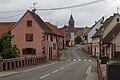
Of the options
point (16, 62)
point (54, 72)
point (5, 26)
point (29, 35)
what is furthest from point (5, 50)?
point (5, 26)

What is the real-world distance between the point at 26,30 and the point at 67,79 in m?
46.0

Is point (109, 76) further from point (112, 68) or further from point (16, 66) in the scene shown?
point (16, 66)

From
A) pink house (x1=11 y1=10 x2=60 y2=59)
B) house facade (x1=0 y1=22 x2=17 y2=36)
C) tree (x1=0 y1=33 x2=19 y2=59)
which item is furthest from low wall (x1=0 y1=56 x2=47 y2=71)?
house facade (x1=0 y1=22 x2=17 y2=36)

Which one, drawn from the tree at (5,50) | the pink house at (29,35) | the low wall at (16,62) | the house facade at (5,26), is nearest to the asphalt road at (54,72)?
the low wall at (16,62)

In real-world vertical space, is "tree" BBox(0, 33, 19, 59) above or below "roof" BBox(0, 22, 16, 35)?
below

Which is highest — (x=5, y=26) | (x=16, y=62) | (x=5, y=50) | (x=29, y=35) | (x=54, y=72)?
(x=5, y=26)

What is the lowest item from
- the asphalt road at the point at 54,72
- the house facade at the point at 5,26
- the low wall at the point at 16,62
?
the asphalt road at the point at 54,72

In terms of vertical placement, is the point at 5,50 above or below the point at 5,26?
below

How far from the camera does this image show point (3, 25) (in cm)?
7575

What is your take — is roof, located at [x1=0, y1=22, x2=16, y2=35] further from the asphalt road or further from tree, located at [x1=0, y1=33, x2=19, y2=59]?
the asphalt road

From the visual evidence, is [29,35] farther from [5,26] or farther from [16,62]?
[16,62]

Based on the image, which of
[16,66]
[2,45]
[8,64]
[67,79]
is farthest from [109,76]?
[2,45]

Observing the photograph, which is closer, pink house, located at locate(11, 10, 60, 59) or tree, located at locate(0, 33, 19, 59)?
tree, located at locate(0, 33, 19, 59)

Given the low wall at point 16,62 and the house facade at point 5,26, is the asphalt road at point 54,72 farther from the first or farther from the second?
the house facade at point 5,26
